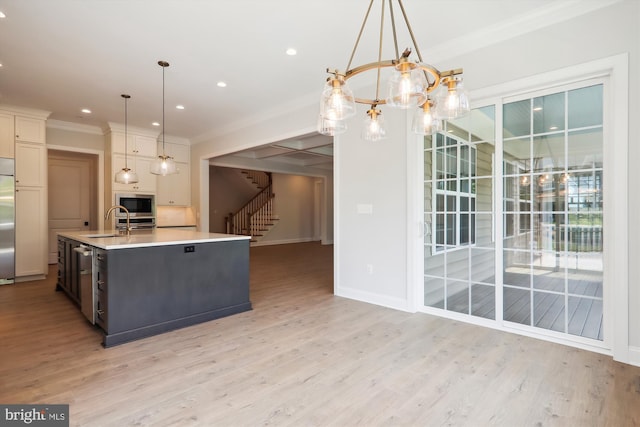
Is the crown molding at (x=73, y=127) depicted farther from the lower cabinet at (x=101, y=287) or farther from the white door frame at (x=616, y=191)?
the white door frame at (x=616, y=191)

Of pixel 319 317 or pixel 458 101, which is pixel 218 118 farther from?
pixel 458 101

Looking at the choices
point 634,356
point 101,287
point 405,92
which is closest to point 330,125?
point 405,92

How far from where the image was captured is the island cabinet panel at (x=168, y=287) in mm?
2953

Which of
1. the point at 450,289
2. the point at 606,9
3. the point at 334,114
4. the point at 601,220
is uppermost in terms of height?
the point at 606,9

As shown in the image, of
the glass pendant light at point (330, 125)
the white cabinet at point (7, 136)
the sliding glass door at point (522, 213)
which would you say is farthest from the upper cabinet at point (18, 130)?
the sliding glass door at point (522, 213)

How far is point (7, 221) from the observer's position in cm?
527

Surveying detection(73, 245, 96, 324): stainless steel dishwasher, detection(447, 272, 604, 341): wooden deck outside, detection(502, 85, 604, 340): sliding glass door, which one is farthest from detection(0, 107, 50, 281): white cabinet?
detection(502, 85, 604, 340): sliding glass door

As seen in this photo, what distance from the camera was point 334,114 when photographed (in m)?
1.90

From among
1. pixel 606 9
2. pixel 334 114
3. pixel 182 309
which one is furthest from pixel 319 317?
pixel 606 9

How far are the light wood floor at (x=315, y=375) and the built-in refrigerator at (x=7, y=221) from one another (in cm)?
236

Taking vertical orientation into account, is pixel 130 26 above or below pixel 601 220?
above

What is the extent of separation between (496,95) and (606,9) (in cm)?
95

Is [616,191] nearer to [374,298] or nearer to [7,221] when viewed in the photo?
[374,298]

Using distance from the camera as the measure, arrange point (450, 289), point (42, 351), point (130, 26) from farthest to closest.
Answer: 1. point (450, 289)
2. point (130, 26)
3. point (42, 351)
